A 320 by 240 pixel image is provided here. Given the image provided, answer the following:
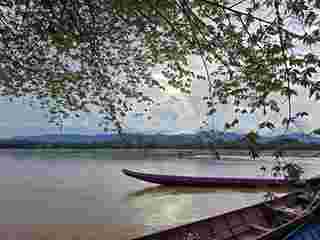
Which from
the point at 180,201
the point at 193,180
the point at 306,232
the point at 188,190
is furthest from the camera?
the point at 188,190

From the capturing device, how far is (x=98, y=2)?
7.97 feet

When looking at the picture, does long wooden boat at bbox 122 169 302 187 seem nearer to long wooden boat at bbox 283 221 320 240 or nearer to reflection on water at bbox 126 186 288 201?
reflection on water at bbox 126 186 288 201

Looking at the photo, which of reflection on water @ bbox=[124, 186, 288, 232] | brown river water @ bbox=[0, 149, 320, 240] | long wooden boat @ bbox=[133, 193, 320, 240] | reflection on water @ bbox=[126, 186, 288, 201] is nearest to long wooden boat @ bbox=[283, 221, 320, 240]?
long wooden boat @ bbox=[133, 193, 320, 240]

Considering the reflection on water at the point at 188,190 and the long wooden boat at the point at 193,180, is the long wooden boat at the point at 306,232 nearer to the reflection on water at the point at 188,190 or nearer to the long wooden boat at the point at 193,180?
the long wooden boat at the point at 193,180

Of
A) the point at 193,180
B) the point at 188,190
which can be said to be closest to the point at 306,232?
the point at 193,180

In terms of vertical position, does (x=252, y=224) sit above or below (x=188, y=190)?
above

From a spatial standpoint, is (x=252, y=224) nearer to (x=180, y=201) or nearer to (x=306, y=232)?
(x=306, y=232)

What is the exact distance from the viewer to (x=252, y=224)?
4477mm

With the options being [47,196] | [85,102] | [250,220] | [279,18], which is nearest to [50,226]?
[47,196]

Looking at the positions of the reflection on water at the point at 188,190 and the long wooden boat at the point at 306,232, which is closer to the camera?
the long wooden boat at the point at 306,232

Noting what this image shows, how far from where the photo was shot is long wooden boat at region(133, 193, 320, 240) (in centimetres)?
374

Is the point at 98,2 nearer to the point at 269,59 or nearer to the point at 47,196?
the point at 269,59

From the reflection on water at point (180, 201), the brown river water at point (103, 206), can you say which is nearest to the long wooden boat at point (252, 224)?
the brown river water at point (103, 206)

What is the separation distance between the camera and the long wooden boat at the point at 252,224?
12.3 ft
